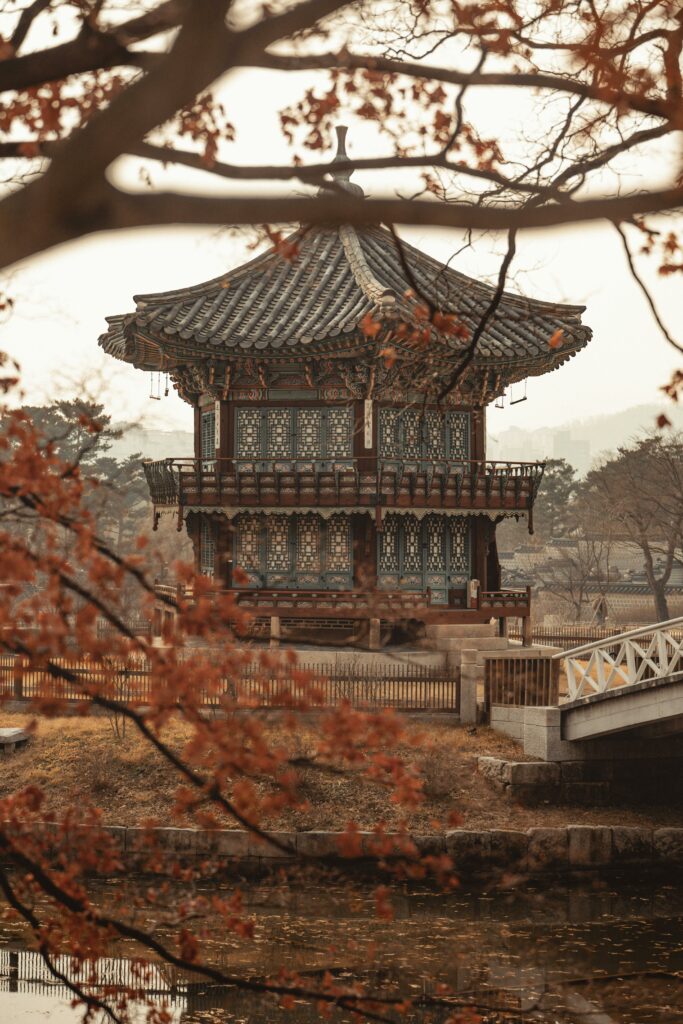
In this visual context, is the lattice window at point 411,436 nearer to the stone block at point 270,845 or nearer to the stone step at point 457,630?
the stone step at point 457,630

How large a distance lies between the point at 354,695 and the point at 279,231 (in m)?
19.2

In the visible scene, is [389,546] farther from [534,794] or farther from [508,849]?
[508,849]

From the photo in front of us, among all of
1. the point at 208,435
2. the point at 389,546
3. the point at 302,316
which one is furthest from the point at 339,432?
the point at 208,435

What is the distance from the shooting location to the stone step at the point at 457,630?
A: 29312mm

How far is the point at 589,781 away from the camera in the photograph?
72.6 ft

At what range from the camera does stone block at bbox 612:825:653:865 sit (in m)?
20.5

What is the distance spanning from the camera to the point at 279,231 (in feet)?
18.8

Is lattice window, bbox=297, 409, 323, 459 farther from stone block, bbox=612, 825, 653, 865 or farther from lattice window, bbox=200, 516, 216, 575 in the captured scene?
stone block, bbox=612, 825, 653, 865

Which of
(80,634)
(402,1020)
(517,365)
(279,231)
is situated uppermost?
(517,365)

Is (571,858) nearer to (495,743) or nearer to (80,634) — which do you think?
(495,743)

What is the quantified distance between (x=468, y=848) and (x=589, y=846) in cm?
231

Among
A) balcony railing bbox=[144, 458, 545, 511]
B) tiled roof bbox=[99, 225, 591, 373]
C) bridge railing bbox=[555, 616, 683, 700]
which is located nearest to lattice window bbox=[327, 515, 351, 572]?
balcony railing bbox=[144, 458, 545, 511]

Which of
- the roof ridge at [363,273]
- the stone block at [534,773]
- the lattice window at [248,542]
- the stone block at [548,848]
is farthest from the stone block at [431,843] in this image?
the roof ridge at [363,273]

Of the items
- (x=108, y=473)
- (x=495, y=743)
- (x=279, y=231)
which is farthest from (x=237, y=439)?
(x=108, y=473)
